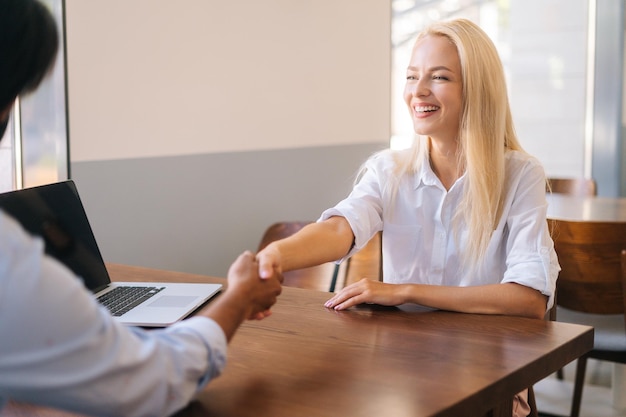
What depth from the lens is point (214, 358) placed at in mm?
1039

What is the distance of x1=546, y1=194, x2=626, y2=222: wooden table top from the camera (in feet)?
11.2

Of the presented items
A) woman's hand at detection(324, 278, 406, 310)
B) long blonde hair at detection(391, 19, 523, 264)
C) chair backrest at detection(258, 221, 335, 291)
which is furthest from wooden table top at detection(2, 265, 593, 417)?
chair backrest at detection(258, 221, 335, 291)

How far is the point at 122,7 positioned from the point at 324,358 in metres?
2.00

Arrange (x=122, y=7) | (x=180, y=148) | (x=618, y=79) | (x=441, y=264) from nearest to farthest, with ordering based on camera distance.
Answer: (x=441, y=264) → (x=122, y=7) → (x=180, y=148) → (x=618, y=79)

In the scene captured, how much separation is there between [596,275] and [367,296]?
138 cm

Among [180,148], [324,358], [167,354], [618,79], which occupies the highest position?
[618,79]

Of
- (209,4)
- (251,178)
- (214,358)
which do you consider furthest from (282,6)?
(214,358)

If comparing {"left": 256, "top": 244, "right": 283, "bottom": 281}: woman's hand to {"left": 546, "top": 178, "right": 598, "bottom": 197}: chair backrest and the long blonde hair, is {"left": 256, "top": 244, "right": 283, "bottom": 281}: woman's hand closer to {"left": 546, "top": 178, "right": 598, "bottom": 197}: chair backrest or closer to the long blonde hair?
the long blonde hair

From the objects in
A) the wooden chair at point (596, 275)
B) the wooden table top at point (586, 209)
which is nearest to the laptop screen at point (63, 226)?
the wooden chair at point (596, 275)

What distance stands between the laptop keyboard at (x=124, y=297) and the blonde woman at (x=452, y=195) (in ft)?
1.08

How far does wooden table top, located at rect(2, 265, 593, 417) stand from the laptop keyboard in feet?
0.92

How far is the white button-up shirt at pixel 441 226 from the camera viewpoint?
188 centimetres

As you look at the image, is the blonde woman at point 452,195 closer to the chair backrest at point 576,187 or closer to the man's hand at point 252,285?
the man's hand at point 252,285

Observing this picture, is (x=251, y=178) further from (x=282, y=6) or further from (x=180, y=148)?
(x=282, y=6)
